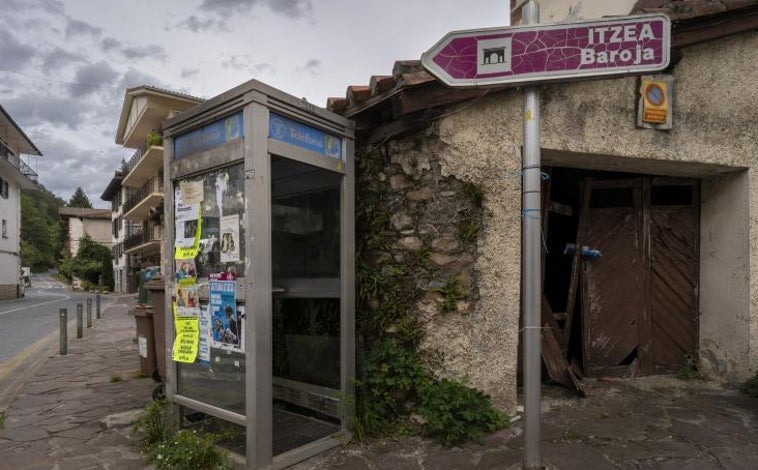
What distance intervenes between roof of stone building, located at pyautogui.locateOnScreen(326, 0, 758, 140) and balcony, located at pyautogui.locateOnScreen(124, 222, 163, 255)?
26.5 m

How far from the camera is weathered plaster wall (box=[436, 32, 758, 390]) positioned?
3.83 m

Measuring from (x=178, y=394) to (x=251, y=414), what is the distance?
3.26 ft

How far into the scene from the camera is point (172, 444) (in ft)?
11.4

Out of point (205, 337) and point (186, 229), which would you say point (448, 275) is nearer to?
point (205, 337)

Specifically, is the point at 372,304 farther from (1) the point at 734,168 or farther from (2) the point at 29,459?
(1) the point at 734,168

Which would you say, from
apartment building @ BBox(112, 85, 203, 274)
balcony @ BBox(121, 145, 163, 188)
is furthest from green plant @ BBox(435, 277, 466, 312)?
balcony @ BBox(121, 145, 163, 188)

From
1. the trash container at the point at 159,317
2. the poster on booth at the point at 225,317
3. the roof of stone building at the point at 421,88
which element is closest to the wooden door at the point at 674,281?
the roof of stone building at the point at 421,88

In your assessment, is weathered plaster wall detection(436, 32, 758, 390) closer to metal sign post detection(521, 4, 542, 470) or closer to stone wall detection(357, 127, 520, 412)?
stone wall detection(357, 127, 520, 412)

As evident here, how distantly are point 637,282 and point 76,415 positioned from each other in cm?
567

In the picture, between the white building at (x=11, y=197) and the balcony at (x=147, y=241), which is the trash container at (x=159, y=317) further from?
the white building at (x=11, y=197)

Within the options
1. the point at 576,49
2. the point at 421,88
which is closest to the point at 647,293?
the point at 421,88

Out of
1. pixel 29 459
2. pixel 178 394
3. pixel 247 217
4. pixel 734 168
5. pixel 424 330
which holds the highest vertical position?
pixel 734 168

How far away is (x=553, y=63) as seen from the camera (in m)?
2.43

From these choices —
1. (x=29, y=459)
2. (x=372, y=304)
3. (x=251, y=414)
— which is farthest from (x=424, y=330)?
(x=29, y=459)
